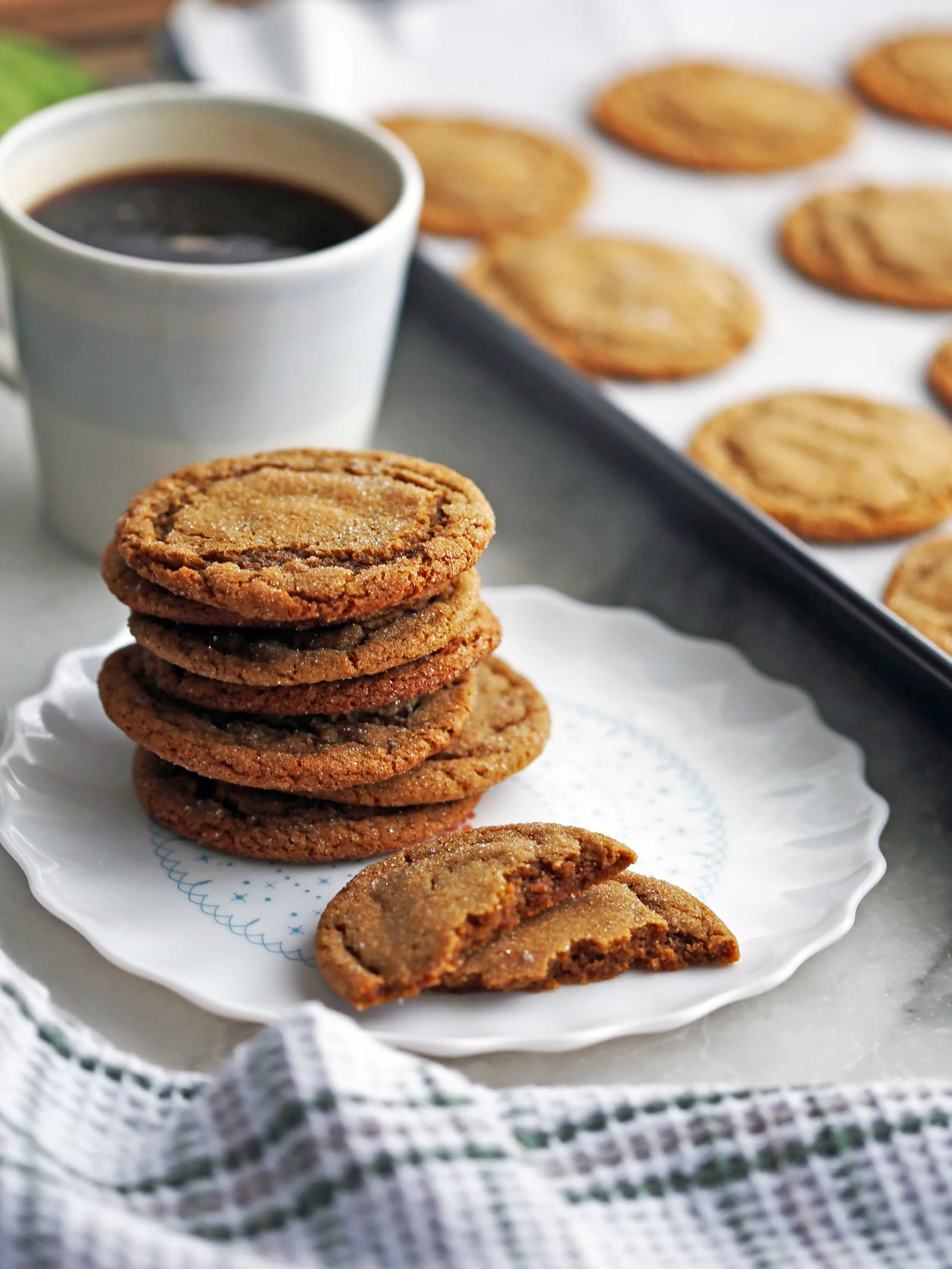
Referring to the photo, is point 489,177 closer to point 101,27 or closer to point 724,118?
point 724,118

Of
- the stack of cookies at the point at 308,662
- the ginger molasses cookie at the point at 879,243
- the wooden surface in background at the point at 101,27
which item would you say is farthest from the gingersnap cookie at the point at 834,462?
the wooden surface in background at the point at 101,27

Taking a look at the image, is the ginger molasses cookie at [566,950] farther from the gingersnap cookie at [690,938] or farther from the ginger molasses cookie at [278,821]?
the ginger molasses cookie at [278,821]

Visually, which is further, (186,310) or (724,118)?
(724,118)

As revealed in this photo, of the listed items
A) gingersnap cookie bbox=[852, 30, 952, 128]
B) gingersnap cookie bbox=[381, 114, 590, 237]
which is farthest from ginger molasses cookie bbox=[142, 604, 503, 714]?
gingersnap cookie bbox=[852, 30, 952, 128]

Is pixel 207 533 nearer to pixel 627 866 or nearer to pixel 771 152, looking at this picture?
pixel 627 866

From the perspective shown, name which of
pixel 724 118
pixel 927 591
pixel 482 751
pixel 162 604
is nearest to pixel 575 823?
pixel 482 751

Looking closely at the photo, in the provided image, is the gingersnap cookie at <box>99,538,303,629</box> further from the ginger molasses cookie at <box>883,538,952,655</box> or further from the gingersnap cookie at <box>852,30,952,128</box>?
the gingersnap cookie at <box>852,30,952,128</box>
